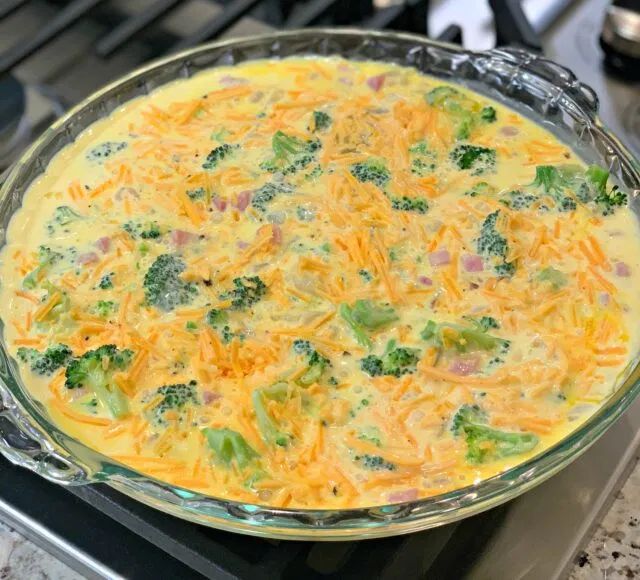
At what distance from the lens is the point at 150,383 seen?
1401 millimetres

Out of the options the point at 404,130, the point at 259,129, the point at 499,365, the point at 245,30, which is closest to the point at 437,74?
the point at 404,130

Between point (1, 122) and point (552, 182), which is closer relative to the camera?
point (552, 182)

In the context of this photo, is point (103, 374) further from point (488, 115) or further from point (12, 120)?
point (12, 120)

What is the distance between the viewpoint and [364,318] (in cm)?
146

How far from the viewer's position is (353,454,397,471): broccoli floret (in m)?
1.27

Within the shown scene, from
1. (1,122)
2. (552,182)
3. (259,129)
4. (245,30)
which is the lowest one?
(552,182)

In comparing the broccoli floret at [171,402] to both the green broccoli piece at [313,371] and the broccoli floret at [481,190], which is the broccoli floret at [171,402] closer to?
the green broccoli piece at [313,371]

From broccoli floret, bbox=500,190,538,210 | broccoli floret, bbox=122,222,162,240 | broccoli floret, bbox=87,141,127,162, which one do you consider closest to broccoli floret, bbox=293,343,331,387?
broccoli floret, bbox=122,222,162,240

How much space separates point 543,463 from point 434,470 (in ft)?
0.56

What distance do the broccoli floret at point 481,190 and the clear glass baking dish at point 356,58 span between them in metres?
0.28

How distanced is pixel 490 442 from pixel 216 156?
3.07 feet

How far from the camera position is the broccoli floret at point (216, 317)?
148cm

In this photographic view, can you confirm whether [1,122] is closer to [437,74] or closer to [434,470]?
[437,74]

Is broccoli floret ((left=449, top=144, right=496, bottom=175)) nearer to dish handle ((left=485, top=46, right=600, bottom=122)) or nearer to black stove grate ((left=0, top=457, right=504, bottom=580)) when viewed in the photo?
dish handle ((left=485, top=46, right=600, bottom=122))
